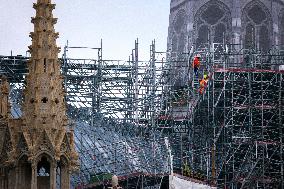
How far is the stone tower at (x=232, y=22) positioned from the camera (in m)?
65.9

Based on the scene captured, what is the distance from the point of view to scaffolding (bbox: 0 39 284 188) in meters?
46.3

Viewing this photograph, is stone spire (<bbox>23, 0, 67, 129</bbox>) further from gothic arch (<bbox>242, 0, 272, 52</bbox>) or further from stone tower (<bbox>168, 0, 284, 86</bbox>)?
gothic arch (<bbox>242, 0, 272, 52</bbox>)

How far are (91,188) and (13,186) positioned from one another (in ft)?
61.6

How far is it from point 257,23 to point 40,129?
4821 centimetres

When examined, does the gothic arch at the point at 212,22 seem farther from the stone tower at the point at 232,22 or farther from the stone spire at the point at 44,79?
the stone spire at the point at 44,79

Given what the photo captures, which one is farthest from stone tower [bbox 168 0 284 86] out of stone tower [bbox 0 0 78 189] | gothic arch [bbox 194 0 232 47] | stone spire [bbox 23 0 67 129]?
stone tower [bbox 0 0 78 189]

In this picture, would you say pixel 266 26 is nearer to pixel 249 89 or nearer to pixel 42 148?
pixel 249 89

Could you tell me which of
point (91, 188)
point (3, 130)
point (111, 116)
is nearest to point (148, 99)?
point (111, 116)

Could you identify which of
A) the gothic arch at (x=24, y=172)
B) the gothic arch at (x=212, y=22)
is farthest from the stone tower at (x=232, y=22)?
the gothic arch at (x=24, y=172)

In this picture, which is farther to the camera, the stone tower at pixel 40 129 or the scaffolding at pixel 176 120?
the scaffolding at pixel 176 120

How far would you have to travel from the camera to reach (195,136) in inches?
2026

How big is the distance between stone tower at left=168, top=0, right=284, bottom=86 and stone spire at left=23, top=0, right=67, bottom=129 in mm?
44405

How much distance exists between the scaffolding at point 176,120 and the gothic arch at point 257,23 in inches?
315

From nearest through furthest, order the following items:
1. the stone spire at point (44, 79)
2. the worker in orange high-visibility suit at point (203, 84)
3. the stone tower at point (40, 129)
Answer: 1. the stone tower at point (40, 129)
2. the stone spire at point (44, 79)
3. the worker in orange high-visibility suit at point (203, 84)
